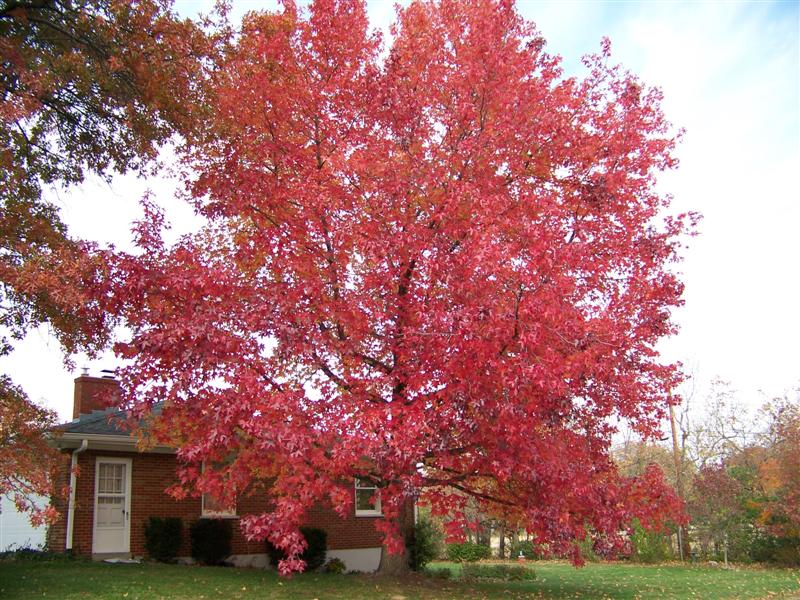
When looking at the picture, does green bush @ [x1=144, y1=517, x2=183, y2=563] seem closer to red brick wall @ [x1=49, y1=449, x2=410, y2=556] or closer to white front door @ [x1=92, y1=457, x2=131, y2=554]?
red brick wall @ [x1=49, y1=449, x2=410, y2=556]

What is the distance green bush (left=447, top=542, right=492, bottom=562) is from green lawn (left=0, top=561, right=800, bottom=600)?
1007 cm

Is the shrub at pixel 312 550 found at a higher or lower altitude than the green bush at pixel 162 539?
lower

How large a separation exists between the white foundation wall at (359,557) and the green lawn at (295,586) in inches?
192

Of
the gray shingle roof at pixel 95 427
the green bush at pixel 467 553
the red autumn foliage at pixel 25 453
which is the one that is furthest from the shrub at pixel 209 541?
the green bush at pixel 467 553

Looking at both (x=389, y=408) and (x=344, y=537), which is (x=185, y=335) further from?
(x=344, y=537)

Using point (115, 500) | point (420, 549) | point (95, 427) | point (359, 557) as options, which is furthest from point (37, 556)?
point (420, 549)

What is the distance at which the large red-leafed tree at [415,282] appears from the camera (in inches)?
369

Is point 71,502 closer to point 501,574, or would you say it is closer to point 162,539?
point 162,539

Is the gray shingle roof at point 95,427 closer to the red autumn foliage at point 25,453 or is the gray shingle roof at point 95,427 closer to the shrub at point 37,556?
the shrub at point 37,556

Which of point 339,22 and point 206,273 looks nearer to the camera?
point 206,273

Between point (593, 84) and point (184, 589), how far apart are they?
452 inches

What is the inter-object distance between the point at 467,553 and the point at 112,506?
16305mm

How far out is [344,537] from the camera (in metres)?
20.0

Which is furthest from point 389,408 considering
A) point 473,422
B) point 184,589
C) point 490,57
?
point 490,57
